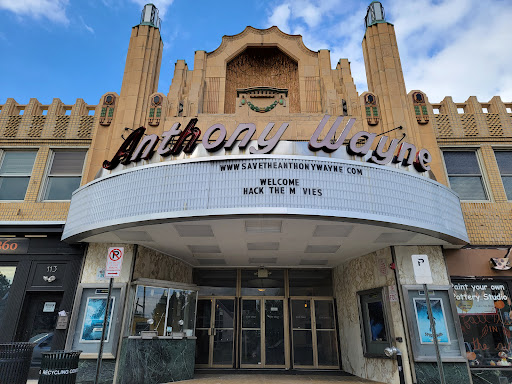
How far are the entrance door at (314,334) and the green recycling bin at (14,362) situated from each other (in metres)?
9.07

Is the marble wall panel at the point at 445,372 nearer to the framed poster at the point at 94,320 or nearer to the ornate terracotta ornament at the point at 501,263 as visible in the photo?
the ornate terracotta ornament at the point at 501,263

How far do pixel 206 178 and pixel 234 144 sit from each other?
1.19m

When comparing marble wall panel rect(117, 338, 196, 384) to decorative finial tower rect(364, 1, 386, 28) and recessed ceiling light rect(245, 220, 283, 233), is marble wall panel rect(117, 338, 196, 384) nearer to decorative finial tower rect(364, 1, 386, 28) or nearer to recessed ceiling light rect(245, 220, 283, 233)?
recessed ceiling light rect(245, 220, 283, 233)

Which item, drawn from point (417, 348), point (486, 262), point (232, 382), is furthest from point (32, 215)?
point (486, 262)

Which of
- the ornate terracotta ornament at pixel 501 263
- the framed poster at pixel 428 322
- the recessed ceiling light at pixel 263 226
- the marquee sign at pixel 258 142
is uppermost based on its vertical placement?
the marquee sign at pixel 258 142

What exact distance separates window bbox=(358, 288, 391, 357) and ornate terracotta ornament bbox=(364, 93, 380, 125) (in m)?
5.92

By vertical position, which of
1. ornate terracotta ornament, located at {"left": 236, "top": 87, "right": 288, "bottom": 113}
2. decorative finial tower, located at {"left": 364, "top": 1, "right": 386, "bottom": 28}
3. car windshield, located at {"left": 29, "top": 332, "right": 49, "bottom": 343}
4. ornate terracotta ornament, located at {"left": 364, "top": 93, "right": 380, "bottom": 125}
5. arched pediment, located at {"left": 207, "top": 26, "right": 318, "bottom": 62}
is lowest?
car windshield, located at {"left": 29, "top": 332, "right": 49, "bottom": 343}

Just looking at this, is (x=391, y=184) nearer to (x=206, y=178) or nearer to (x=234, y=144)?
(x=234, y=144)

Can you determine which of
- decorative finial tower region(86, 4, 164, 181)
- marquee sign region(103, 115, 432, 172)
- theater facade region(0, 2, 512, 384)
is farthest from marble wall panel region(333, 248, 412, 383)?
decorative finial tower region(86, 4, 164, 181)

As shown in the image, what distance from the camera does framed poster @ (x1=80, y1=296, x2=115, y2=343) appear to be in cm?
950

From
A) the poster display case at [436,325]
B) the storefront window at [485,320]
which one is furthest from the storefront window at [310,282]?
the storefront window at [485,320]

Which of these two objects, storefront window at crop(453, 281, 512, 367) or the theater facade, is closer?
the theater facade

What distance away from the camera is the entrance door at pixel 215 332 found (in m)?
12.8

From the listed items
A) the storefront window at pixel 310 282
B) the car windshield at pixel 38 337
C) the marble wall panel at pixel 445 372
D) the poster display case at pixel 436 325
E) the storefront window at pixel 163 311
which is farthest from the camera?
the storefront window at pixel 310 282
